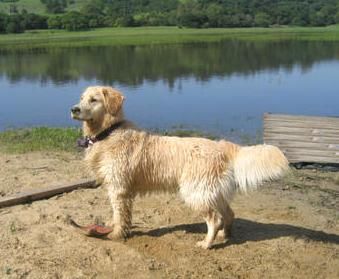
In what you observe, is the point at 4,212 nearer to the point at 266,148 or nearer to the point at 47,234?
Result: the point at 47,234

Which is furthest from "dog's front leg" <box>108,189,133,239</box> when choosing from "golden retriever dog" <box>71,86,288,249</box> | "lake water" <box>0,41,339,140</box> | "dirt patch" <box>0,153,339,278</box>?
"lake water" <box>0,41,339,140</box>

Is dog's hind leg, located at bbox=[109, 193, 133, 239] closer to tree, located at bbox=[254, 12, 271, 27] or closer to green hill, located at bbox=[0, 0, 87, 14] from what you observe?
tree, located at bbox=[254, 12, 271, 27]

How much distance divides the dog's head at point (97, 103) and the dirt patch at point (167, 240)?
1.58m

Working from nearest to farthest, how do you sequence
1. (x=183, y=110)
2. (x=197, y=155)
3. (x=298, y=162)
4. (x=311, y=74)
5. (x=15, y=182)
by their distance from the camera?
(x=197, y=155) < (x=15, y=182) < (x=298, y=162) < (x=183, y=110) < (x=311, y=74)

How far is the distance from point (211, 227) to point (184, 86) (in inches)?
934

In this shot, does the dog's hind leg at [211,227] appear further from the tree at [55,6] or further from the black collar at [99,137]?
the tree at [55,6]

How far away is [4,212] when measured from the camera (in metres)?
8.23

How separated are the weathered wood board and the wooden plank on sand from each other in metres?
5.14

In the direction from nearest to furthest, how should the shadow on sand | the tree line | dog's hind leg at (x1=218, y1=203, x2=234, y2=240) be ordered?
dog's hind leg at (x1=218, y1=203, x2=234, y2=240), the shadow on sand, the tree line

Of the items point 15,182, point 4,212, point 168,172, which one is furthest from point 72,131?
point 168,172

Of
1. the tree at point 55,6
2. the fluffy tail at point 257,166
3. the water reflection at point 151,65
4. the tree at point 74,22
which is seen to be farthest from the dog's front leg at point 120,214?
the tree at point 55,6

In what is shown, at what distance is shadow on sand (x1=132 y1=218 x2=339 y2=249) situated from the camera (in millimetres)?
7520

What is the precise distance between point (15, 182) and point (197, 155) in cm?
414

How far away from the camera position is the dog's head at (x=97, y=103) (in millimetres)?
6898
